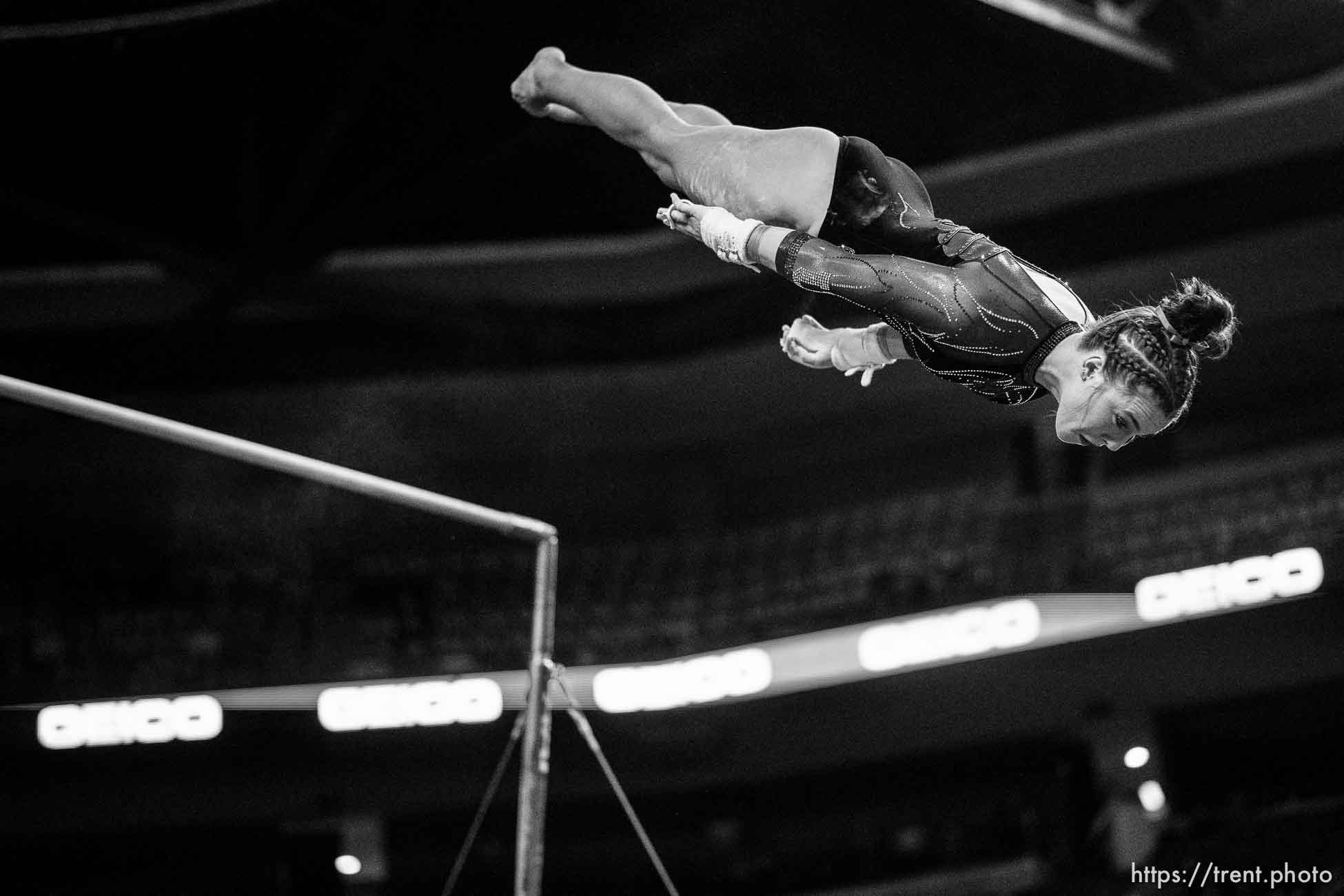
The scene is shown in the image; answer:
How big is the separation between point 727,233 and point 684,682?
311 inches

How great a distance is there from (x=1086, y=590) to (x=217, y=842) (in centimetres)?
713

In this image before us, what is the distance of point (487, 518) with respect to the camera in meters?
4.93

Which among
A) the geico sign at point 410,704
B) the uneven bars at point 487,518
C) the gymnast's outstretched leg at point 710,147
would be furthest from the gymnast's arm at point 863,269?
the geico sign at point 410,704

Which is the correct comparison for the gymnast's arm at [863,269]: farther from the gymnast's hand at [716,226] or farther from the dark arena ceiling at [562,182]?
the dark arena ceiling at [562,182]

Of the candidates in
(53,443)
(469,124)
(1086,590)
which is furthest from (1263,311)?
(53,443)

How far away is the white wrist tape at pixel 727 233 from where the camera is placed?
383cm

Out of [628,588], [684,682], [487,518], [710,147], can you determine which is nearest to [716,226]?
[710,147]

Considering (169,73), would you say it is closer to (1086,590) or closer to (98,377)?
(98,377)

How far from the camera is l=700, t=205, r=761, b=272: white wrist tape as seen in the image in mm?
3832

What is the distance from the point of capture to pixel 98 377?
40.0 ft

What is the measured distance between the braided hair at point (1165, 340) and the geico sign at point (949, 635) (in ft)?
23.4

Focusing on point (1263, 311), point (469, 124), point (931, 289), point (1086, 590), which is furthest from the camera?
point (1263, 311)

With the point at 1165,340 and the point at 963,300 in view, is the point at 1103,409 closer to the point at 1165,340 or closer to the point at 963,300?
the point at 1165,340

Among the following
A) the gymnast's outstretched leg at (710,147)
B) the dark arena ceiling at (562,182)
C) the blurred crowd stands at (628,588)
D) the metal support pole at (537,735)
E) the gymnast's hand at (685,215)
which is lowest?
the metal support pole at (537,735)
